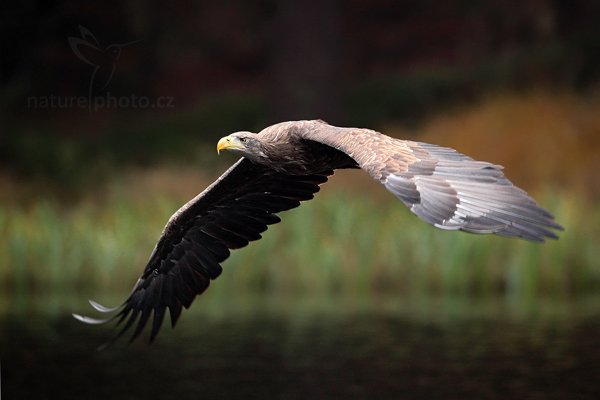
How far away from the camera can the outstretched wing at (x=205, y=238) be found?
928 cm

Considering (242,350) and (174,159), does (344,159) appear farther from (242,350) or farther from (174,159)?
(174,159)

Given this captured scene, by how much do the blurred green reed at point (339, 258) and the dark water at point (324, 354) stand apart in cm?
40

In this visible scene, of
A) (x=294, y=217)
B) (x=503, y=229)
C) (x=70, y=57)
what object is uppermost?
(x=70, y=57)

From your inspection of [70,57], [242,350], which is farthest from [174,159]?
[242,350]

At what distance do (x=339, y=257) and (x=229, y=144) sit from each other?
5.71 meters

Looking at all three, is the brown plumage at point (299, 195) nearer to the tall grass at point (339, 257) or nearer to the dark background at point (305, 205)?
the dark background at point (305, 205)

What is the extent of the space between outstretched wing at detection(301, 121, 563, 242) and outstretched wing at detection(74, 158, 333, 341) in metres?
1.72

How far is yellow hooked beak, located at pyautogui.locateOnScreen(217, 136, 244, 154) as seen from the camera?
8086mm

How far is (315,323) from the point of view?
1244 centimetres

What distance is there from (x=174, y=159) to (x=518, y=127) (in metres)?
5.28
